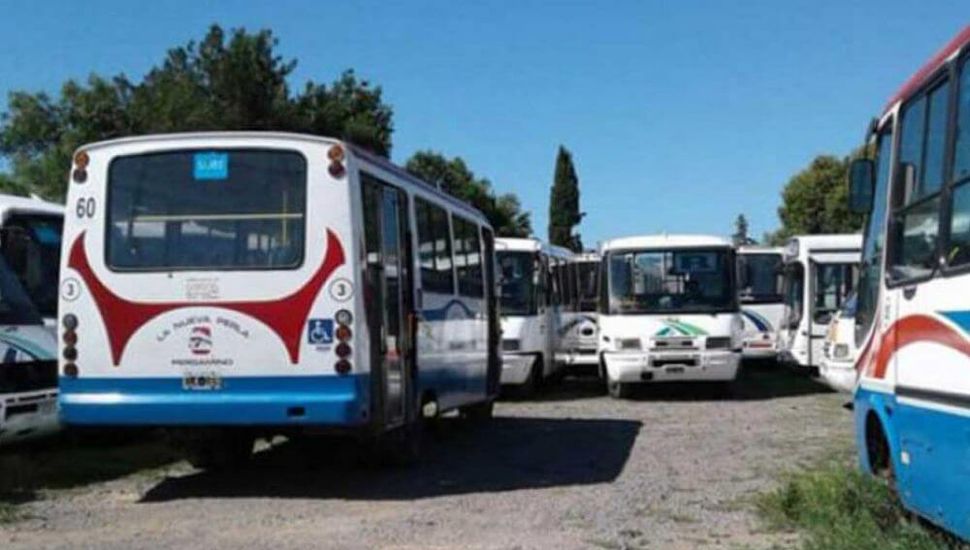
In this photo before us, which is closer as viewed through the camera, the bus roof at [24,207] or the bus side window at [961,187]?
the bus side window at [961,187]

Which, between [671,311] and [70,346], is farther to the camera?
[671,311]

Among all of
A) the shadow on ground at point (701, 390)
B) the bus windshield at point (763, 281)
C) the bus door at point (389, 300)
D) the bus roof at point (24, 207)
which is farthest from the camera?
the bus windshield at point (763, 281)

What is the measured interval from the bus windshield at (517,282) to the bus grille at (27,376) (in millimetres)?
9968

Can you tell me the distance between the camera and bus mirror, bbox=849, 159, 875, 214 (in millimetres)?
8414

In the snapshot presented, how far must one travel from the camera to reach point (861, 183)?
845 cm

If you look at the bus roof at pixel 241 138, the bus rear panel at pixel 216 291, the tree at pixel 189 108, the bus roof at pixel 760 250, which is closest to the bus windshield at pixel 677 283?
the bus roof at pixel 760 250

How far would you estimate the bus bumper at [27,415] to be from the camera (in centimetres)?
1118

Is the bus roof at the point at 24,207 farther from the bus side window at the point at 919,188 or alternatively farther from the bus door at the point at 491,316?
the bus side window at the point at 919,188

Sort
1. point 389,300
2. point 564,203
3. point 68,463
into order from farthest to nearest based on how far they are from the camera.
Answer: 1. point 564,203
2. point 68,463
3. point 389,300

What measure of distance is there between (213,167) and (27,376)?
2995mm

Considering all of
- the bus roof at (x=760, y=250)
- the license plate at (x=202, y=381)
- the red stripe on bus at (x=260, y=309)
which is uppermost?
the bus roof at (x=760, y=250)

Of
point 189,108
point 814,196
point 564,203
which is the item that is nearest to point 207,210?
point 189,108

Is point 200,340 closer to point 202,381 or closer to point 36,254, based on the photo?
point 202,381

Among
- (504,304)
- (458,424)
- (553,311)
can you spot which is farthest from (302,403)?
Result: (553,311)
